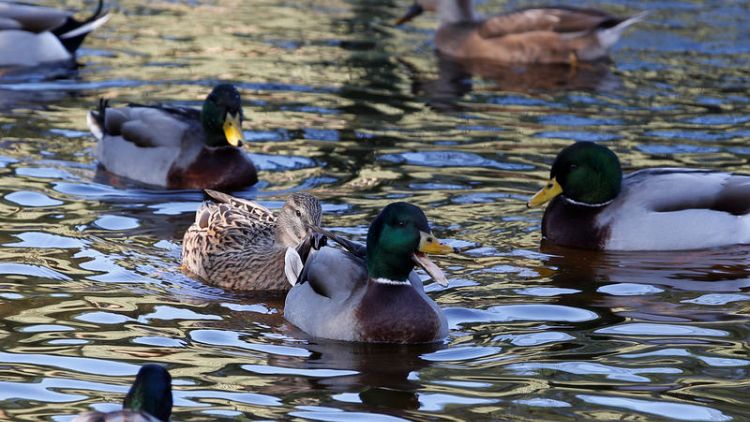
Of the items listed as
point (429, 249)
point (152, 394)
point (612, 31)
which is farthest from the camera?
point (612, 31)

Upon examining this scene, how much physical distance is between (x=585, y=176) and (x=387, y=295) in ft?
8.90

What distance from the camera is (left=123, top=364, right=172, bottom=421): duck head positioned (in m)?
5.28

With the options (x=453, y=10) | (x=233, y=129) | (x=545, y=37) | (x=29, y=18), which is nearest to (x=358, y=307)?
(x=233, y=129)

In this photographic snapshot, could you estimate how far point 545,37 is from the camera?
16.4m

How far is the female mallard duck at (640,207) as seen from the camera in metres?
9.48

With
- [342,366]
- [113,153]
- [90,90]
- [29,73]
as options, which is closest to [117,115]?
[113,153]

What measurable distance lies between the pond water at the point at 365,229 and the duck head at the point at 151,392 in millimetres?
797

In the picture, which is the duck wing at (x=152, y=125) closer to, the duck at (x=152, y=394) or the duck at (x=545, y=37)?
the duck at (x=545, y=37)

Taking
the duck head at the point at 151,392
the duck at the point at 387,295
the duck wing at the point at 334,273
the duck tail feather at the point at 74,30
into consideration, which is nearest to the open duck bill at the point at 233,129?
the duck wing at the point at 334,273

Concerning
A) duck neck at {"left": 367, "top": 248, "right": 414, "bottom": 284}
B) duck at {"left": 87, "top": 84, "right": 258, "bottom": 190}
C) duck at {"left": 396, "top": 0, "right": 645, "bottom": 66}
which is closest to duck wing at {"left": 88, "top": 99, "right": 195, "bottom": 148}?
duck at {"left": 87, "top": 84, "right": 258, "bottom": 190}

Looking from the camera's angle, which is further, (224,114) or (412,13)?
(412,13)

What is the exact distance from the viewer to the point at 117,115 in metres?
11.7

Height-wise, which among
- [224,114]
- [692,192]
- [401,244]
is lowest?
[692,192]

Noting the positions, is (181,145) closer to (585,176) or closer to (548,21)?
(585,176)
